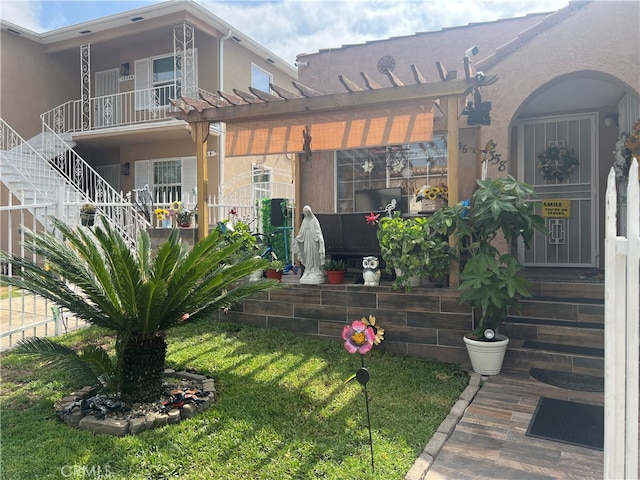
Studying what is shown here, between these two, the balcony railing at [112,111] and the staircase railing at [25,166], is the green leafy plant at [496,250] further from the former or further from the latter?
the staircase railing at [25,166]

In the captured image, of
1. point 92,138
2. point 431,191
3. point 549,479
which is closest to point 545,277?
point 431,191

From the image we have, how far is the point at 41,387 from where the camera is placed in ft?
13.1

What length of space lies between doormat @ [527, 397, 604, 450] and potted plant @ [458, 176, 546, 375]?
2.44 ft

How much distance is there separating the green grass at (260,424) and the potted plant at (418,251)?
966 mm

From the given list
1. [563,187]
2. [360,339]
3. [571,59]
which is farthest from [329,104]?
[563,187]

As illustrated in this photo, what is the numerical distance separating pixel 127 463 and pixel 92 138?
1180 centimetres

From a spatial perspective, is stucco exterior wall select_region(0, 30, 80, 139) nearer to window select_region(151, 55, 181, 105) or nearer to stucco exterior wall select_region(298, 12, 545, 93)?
window select_region(151, 55, 181, 105)

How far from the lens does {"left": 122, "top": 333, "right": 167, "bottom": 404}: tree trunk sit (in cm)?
353

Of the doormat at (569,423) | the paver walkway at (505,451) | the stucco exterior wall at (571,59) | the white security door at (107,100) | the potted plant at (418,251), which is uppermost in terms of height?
the white security door at (107,100)

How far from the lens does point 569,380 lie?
13.8ft

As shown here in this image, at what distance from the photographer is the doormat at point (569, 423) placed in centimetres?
314

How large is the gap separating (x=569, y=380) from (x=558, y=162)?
413 centimetres

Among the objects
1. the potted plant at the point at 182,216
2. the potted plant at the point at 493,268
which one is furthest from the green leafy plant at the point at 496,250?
the potted plant at the point at 182,216

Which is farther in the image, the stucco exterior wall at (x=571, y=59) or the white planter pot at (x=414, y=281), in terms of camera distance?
the stucco exterior wall at (x=571, y=59)
